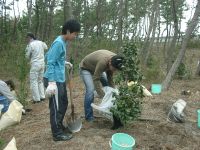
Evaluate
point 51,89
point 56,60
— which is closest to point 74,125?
point 51,89

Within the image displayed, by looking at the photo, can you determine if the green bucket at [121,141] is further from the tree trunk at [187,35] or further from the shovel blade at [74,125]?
the tree trunk at [187,35]

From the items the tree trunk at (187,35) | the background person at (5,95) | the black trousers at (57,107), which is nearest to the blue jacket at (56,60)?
the black trousers at (57,107)

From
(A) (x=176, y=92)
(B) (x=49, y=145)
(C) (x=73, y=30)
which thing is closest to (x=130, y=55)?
(C) (x=73, y=30)

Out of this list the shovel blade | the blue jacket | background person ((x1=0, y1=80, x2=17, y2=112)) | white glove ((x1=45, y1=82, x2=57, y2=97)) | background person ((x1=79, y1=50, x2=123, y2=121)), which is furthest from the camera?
background person ((x1=0, y1=80, x2=17, y2=112))

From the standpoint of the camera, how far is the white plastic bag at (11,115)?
5.66 metres

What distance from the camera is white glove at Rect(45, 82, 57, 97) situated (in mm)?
4227

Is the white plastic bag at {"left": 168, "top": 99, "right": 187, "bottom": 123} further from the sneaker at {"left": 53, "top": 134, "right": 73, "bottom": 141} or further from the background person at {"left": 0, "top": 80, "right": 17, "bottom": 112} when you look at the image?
the background person at {"left": 0, "top": 80, "right": 17, "bottom": 112}

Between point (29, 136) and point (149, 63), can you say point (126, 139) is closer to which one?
point (29, 136)

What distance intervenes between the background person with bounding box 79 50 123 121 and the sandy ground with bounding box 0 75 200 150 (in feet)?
1.50

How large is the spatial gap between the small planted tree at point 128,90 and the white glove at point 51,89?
98cm

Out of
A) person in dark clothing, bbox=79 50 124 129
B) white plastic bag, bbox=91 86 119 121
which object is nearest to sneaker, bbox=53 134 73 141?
white plastic bag, bbox=91 86 119 121

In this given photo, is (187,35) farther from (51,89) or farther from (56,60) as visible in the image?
(51,89)

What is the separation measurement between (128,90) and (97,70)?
1.75ft

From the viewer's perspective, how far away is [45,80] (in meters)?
4.61
